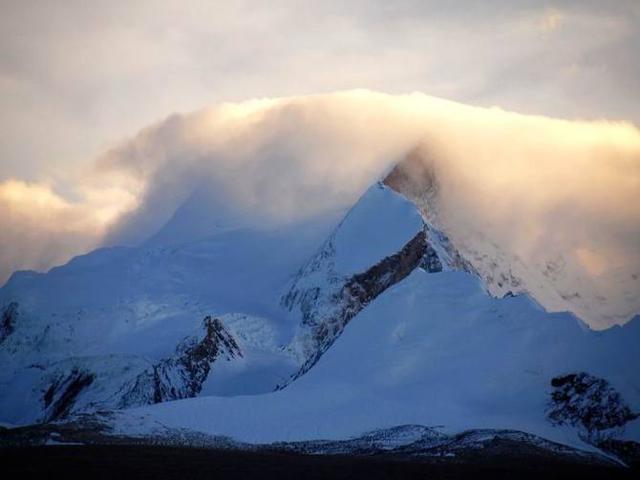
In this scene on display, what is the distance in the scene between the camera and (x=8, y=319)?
161750mm

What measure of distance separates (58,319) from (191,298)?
17.0m

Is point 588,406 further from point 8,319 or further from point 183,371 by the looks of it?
point 8,319

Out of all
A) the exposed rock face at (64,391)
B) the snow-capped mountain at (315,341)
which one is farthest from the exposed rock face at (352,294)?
the exposed rock face at (64,391)

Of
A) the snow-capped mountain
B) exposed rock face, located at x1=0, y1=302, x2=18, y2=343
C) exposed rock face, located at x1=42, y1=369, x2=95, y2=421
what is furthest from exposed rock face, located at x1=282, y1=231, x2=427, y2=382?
exposed rock face, located at x1=0, y1=302, x2=18, y2=343

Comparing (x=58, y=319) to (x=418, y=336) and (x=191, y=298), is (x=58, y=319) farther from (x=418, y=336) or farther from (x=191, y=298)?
(x=418, y=336)

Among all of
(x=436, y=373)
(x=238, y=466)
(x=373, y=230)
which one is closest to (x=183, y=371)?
(x=436, y=373)

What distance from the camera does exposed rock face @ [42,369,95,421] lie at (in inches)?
5320

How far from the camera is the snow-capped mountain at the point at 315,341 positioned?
99.1 metres

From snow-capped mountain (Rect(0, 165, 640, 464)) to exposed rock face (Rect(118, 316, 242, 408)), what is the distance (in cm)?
19

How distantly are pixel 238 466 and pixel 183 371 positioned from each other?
187 ft

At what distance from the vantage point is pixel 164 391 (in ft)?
427

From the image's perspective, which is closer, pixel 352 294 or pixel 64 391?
pixel 64 391

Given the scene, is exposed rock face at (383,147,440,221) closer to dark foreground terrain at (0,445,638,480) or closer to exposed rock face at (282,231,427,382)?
exposed rock face at (282,231,427,382)

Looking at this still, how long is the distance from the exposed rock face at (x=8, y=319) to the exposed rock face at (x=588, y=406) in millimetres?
81969
